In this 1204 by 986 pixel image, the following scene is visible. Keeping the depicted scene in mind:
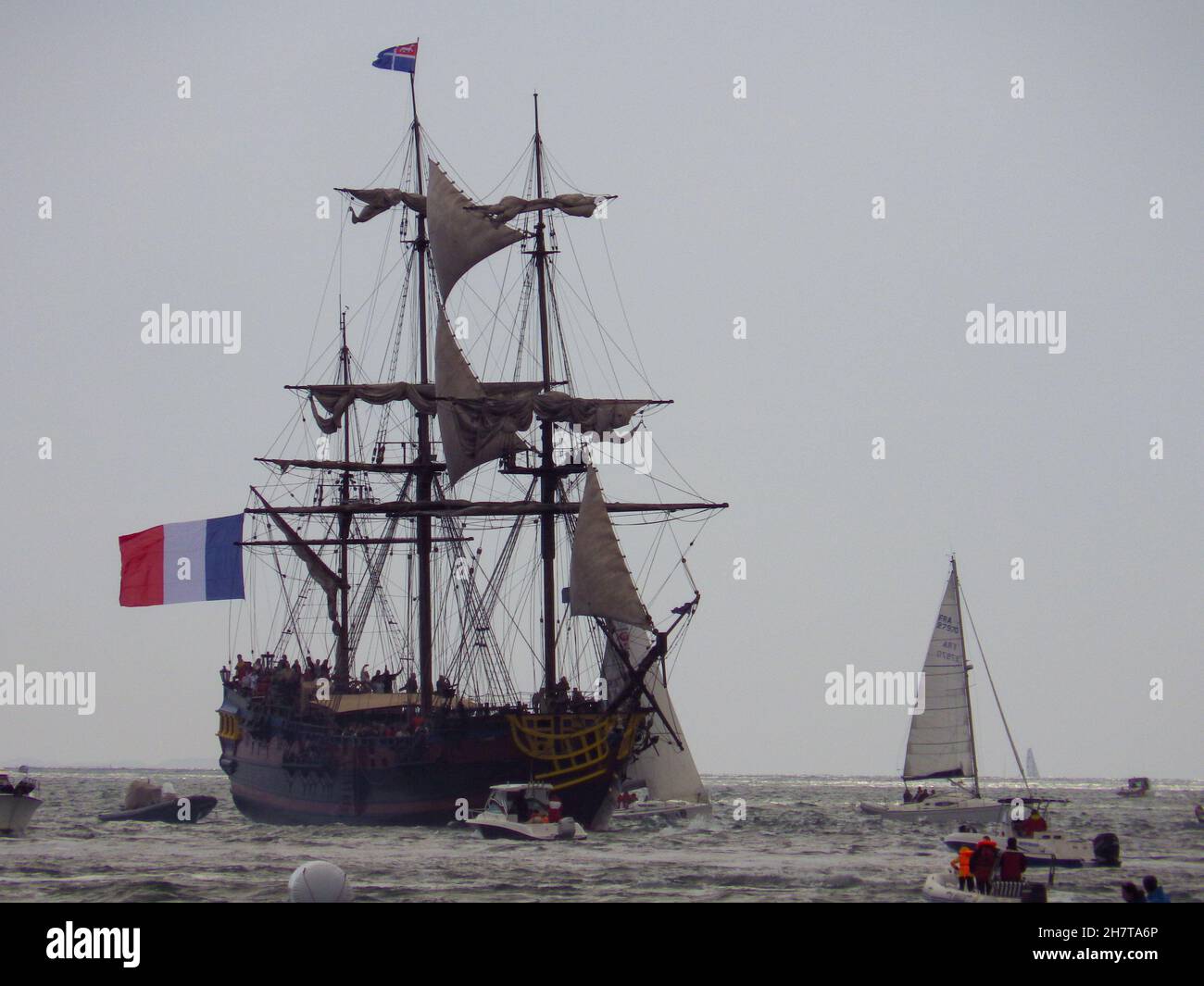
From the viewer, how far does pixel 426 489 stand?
8588 cm

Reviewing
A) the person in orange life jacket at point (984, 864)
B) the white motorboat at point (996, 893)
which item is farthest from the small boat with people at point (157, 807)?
the person in orange life jacket at point (984, 864)

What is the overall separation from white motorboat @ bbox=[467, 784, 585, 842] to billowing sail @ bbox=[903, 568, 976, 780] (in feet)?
116

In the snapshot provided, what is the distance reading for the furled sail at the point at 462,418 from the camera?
253ft

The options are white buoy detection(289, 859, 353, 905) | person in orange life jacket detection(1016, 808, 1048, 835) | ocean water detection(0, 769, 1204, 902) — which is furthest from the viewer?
person in orange life jacket detection(1016, 808, 1048, 835)

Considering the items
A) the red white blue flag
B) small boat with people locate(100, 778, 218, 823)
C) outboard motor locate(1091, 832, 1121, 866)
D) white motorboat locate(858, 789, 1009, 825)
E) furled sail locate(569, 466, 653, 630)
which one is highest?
the red white blue flag

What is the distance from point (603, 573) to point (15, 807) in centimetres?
2410

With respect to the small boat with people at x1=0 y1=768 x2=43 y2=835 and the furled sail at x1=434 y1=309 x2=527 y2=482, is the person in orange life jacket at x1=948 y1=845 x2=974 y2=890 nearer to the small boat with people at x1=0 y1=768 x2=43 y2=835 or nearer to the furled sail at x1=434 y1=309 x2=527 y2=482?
the small boat with people at x1=0 y1=768 x2=43 y2=835

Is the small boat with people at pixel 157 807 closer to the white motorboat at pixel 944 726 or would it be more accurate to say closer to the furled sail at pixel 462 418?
the furled sail at pixel 462 418

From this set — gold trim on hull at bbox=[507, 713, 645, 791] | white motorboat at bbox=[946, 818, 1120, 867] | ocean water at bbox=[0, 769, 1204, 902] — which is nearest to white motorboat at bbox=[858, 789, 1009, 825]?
ocean water at bbox=[0, 769, 1204, 902]

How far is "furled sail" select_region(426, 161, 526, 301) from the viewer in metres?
79.6

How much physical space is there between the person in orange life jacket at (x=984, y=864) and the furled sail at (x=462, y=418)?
4323 cm

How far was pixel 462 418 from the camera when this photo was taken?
77.1 metres
